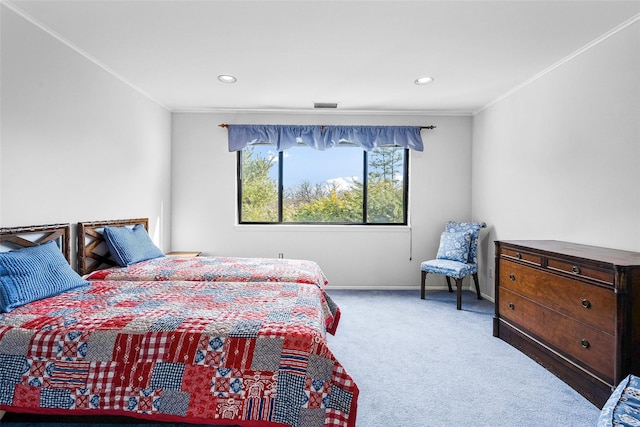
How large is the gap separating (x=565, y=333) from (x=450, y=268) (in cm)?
162

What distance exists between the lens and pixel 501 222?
4.00 meters

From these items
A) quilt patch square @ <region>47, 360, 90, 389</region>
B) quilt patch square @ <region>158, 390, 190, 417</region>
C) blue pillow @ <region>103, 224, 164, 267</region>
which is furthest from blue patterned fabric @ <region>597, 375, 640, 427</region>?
blue pillow @ <region>103, 224, 164, 267</region>

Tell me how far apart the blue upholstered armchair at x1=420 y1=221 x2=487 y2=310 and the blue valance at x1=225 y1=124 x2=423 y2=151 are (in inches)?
50.8

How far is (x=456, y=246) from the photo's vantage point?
4.24 metres

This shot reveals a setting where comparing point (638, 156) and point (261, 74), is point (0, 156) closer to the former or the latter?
point (261, 74)

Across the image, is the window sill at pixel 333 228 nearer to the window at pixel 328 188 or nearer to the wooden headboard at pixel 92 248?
the window at pixel 328 188

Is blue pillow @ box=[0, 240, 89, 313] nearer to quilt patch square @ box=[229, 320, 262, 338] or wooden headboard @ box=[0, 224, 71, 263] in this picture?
wooden headboard @ box=[0, 224, 71, 263]

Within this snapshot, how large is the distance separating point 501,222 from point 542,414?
Result: 2478mm

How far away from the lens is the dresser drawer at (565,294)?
1982 millimetres

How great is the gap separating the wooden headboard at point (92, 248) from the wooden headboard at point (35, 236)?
0.38 ft

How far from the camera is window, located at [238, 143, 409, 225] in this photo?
16.0 feet

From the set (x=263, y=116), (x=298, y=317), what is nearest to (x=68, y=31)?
(x=263, y=116)

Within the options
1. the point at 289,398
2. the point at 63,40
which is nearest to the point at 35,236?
the point at 63,40

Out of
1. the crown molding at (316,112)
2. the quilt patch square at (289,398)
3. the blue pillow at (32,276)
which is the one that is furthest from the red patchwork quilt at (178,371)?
the crown molding at (316,112)
